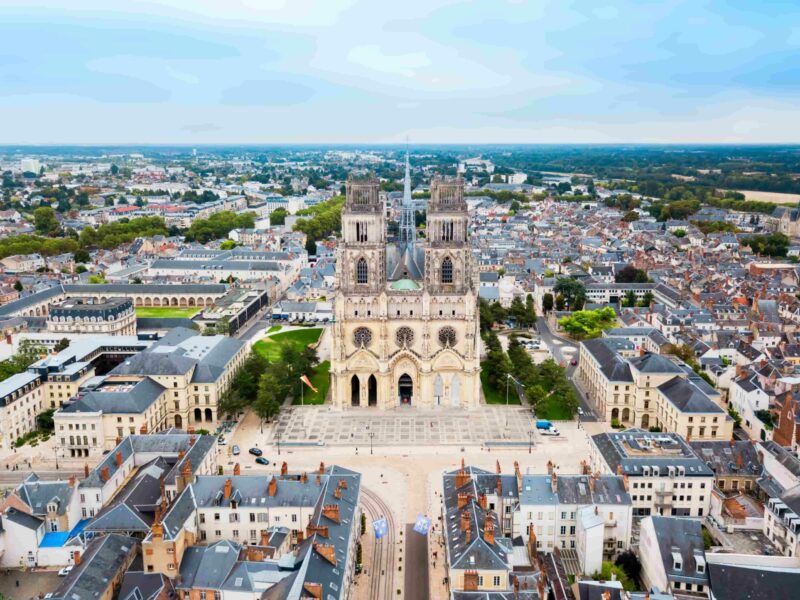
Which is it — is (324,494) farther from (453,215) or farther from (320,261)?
(320,261)

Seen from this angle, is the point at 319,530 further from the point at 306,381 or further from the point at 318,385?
the point at 318,385

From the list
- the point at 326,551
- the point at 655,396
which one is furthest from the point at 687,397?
the point at 326,551

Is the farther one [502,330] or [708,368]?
[502,330]

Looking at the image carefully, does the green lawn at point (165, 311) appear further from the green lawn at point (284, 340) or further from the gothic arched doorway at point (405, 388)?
the gothic arched doorway at point (405, 388)

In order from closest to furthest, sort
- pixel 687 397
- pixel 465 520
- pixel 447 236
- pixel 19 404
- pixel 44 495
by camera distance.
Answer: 1. pixel 465 520
2. pixel 44 495
3. pixel 687 397
4. pixel 19 404
5. pixel 447 236

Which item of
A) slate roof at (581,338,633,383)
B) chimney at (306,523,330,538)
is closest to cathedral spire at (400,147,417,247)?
slate roof at (581,338,633,383)

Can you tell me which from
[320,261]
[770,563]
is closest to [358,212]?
[770,563]

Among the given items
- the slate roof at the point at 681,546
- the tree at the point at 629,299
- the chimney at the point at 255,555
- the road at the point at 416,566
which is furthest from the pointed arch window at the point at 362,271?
the tree at the point at 629,299
